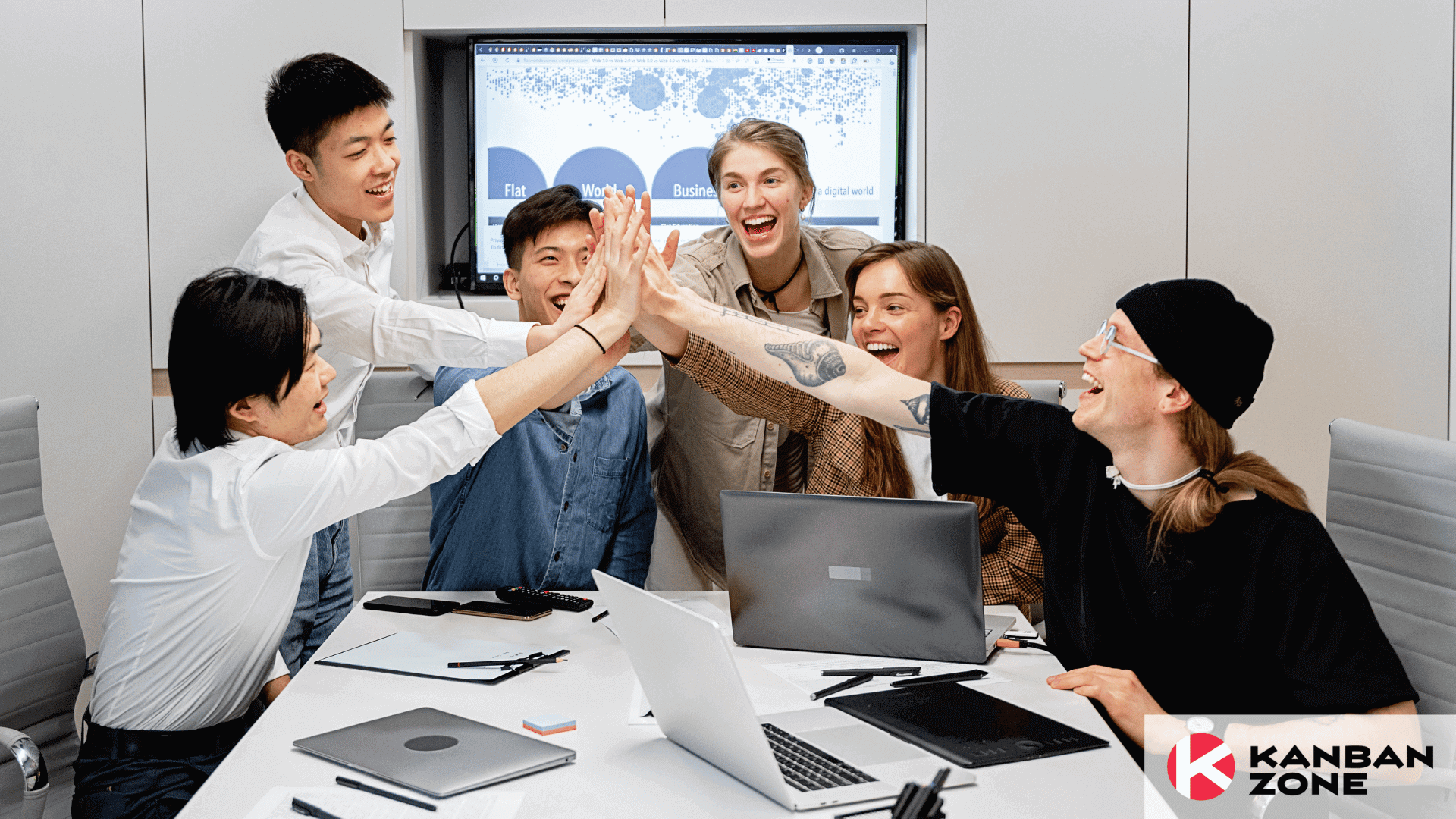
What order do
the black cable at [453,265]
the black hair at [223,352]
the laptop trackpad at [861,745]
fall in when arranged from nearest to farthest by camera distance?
the laptop trackpad at [861,745] → the black hair at [223,352] → the black cable at [453,265]

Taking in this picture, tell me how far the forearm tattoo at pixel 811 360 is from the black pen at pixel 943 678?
2.08ft

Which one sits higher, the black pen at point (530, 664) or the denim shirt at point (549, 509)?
the denim shirt at point (549, 509)

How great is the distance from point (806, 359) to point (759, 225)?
0.65m

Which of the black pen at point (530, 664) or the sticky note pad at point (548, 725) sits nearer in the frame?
the sticky note pad at point (548, 725)

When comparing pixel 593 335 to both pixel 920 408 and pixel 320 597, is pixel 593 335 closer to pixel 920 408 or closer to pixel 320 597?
pixel 920 408

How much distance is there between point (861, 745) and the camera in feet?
4.37

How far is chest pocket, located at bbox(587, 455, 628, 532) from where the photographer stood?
230 centimetres

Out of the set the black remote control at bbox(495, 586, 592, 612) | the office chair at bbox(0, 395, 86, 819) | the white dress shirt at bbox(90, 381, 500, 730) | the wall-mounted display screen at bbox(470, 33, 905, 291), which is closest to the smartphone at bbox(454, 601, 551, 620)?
the black remote control at bbox(495, 586, 592, 612)

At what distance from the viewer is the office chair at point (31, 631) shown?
1942mm

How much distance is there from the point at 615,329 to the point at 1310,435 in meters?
2.28

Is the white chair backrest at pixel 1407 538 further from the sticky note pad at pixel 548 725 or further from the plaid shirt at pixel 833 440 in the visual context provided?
the sticky note pad at pixel 548 725

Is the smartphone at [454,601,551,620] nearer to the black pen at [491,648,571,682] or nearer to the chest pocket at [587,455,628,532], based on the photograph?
the black pen at [491,648,571,682]

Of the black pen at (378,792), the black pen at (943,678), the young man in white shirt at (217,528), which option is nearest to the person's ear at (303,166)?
the young man in white shirt at (217,528)

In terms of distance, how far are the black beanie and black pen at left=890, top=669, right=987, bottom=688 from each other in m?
0.53
